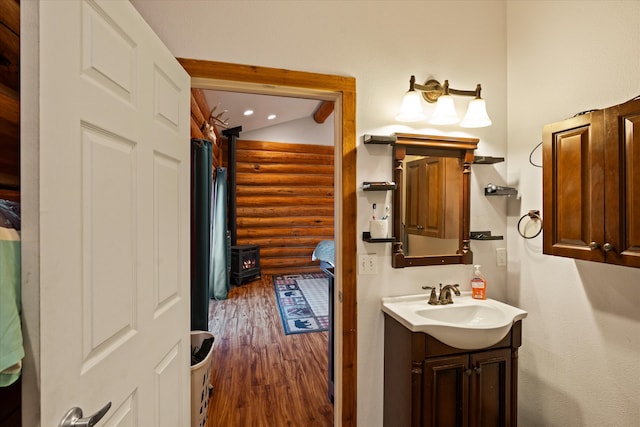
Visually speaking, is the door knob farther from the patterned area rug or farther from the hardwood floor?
the patterned area rug

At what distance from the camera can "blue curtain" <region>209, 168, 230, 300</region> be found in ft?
15.8

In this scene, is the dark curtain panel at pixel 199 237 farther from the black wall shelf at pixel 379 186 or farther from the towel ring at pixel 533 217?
the towel ring at pixel 533 217

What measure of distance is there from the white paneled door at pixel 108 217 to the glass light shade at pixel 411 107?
3.82 feet

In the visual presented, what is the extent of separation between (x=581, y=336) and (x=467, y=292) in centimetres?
57

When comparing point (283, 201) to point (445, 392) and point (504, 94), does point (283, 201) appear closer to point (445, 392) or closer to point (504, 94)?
point (504, 94)

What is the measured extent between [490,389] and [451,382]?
23 centimetres

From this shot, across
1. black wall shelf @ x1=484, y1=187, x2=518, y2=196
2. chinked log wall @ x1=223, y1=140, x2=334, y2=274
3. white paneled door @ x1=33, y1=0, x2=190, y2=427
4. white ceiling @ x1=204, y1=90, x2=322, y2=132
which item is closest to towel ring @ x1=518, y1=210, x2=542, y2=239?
black wall shelf @ x1=484, y1=187, x2=518, y2=196

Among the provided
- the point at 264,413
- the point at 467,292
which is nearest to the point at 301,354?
the point at 264,413

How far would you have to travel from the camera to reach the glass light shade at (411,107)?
A: 173 centimetres

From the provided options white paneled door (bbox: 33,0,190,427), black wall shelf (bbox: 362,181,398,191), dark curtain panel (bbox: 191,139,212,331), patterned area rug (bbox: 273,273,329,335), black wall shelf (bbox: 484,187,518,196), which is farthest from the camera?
patterned area rug (bbox: 273,273,329,335)

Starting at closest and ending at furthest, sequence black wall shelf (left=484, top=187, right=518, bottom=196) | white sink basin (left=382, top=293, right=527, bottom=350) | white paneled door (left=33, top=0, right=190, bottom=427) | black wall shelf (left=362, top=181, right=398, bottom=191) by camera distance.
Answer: white paneled door (left=33, top=0, right=190, bottom=427) < white sink basin (left=382, top=293, right=527, bottom=350) < black wall shelf (left=362, top=181, right=398, bottom=191) < black wall shelf (left=484, top=187, right=518, bottom=196)

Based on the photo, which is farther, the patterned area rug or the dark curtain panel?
the patterned area rug

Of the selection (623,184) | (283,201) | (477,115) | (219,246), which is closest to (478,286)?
(623,184)

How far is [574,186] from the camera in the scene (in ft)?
4.70
